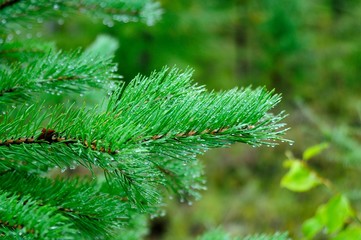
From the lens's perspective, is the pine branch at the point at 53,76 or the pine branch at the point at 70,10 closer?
the pine branch at the point at 53,76

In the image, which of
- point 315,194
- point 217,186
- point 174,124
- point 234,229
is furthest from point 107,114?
point 217,186

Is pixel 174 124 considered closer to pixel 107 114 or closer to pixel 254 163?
pixel 107 114

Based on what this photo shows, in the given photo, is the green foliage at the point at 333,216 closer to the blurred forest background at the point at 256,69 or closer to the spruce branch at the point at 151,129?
the spruce branch at the point at 151,129

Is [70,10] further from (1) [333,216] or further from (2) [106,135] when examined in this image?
(1) [333,216]

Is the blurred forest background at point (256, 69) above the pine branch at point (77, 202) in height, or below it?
above

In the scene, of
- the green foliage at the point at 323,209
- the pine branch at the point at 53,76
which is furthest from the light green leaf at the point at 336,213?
the pine branch at the point at 53,76

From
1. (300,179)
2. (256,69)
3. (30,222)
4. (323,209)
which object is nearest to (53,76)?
(30,222)
